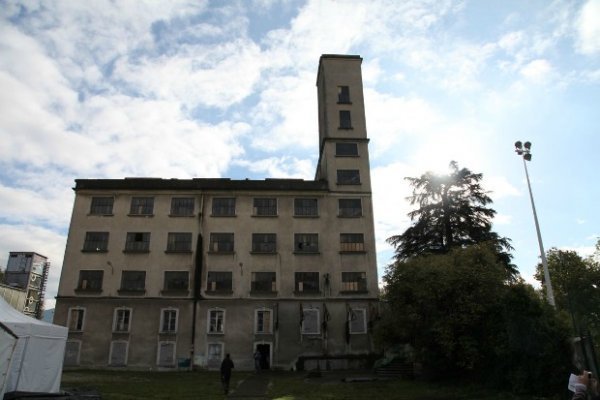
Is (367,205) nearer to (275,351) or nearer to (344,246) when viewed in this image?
(344,246)

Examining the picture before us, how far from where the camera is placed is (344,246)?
38625mm

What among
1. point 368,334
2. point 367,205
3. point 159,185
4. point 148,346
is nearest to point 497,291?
point 368,334

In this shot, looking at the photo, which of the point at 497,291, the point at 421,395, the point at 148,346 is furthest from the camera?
the point at 148,346

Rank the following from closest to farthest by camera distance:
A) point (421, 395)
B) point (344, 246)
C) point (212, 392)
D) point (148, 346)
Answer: point (421, 395) < point (212, 392) < point (148, 346) < point (344, 246)

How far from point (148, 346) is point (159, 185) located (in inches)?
548

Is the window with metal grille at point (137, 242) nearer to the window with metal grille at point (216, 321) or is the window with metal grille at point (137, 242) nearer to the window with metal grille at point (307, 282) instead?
the window with metal grille at point (216, 321)

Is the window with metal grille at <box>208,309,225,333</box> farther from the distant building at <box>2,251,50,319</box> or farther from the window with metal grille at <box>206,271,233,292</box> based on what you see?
the distant building at <box>2,251,50,319</box>

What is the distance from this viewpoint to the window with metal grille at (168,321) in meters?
35.8

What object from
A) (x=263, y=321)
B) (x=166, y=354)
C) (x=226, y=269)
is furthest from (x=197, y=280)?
(x=263, y=321)

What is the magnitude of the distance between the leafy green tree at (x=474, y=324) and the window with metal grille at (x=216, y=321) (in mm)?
13910

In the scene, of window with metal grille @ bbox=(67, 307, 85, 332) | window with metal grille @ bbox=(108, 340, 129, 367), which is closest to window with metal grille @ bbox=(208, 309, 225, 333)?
window with metal grille @ bbox=(108, 340, 129, 367)

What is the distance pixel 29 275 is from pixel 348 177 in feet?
242

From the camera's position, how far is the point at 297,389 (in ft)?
75.3

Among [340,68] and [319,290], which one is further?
[340,68]
